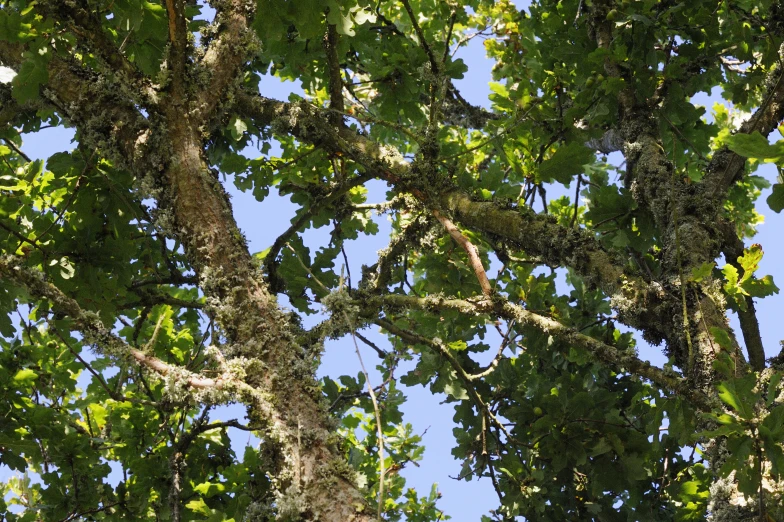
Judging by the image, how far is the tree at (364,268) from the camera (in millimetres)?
2520

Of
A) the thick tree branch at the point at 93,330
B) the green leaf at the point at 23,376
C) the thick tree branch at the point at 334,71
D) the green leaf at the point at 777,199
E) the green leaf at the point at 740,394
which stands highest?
the thick tree branch at the point at 334,71

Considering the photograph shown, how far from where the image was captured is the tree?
2520 mm

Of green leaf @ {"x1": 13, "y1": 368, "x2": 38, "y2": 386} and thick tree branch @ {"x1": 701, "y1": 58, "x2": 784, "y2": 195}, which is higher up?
thick tree branch @ {"x1": 701, "y1": 58, "x2": 784, "y2": 195}

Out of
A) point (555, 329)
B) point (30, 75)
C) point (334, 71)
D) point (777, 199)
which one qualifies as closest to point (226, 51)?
point (334, 71)

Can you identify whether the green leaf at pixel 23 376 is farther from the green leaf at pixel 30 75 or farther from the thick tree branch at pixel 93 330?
the green leaf at pixel 30 75

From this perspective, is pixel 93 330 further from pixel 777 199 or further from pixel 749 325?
pixel 749 325

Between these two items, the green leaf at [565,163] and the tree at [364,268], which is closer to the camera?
the tree at [364,268]

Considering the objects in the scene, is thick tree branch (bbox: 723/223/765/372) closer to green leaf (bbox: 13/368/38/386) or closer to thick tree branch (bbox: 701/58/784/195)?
thick tree branch (bbox: 701/58/784/195)

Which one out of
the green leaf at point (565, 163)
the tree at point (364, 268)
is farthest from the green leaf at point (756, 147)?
the green leaf at point (565, 163)

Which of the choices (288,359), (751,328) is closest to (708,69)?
(751,328)

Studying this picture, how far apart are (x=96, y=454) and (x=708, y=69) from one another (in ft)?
14.4

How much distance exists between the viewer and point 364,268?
4711 mm

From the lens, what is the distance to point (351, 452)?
9.29 feet

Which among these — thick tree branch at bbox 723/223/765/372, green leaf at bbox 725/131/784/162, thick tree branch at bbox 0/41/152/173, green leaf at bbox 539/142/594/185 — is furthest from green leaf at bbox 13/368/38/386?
thick tree branch at bbox 723/223/765/372
